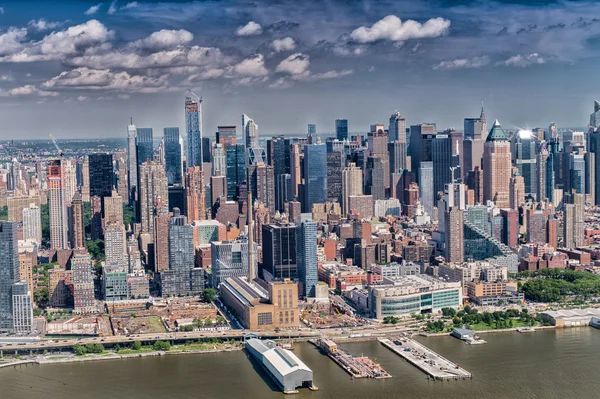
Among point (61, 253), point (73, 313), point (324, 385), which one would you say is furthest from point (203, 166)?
point (324, 385)

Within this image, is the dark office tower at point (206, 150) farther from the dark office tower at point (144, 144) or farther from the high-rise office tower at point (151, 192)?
the high-rise office tower at point (151, 192)

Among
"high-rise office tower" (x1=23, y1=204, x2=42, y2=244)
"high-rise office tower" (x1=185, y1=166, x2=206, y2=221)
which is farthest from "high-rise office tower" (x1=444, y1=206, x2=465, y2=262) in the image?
"high-rise office tower" (x1=23, y1=204, x2=42, y2=244)

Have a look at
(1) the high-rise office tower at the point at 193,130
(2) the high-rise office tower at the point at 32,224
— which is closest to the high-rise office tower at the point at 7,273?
(2) the high-rise office tower at the point at 32,224

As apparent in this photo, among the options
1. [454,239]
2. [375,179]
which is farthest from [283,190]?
[454,239]

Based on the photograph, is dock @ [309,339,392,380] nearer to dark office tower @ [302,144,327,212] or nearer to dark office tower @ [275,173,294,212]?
dark office tower @ [302,144,327,212]

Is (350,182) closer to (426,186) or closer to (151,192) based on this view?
(426,186)
